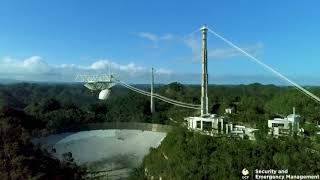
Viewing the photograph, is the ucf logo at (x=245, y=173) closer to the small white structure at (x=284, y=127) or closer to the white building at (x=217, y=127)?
the white building at (x=217, y=127)

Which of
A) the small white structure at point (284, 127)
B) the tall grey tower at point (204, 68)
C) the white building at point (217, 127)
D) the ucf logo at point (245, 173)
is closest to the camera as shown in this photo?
the ucf logo at point (245, 173)

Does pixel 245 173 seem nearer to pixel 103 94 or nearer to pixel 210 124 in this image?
pixel 210 124

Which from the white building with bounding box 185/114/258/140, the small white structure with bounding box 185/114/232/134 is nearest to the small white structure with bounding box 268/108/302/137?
the white building with bounding box 185/114/258/140

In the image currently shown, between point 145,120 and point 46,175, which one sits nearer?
point 46,175

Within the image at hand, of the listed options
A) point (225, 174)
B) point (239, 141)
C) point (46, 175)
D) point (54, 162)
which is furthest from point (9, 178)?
point (239, 141)

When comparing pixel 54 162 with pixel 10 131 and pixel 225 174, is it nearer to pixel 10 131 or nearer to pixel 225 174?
pixel 10 131

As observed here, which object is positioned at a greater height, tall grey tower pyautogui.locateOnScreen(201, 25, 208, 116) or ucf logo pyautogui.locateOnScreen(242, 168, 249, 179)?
tall grey tower pyautogui.locateOnScreen(201, 25, 208, 116)

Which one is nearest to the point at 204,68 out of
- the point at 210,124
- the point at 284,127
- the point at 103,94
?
the point at 210,124

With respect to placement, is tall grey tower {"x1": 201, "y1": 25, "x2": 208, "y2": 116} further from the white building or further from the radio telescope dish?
the radio telescope dish

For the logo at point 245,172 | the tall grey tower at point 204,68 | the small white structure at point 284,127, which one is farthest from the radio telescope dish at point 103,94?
the logo at point 245,172
